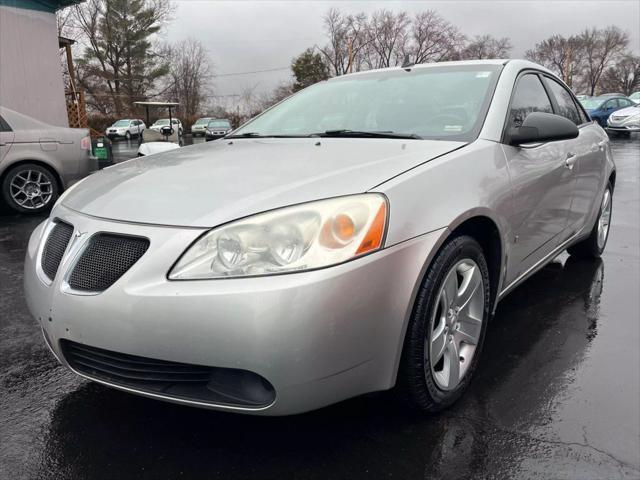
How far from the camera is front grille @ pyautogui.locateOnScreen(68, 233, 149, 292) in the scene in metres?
1.76

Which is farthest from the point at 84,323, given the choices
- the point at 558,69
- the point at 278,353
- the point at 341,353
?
the point at 558,69

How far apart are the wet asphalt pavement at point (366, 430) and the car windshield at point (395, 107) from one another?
47.4 inches

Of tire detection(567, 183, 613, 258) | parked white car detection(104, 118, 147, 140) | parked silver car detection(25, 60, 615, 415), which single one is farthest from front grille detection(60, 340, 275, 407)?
parked white car detection(104, 118, 147, 140)

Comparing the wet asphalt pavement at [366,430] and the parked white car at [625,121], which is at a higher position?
the parked white car at [625,121]

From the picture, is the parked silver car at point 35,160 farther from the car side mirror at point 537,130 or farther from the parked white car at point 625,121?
the parked white car at point 625,121

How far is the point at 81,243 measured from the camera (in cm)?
189

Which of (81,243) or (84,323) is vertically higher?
(81,243)

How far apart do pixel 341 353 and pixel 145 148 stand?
340cm

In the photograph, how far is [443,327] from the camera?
6.98ft

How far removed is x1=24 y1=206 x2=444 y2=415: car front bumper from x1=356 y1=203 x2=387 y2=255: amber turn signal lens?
0.04m

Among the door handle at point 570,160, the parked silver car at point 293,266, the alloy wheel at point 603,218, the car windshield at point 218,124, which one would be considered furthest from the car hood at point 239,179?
the car windshield at point 218,124

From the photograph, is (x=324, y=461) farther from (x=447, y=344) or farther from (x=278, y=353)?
(x=447, y=344)

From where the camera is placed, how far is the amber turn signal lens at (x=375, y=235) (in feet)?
5.68

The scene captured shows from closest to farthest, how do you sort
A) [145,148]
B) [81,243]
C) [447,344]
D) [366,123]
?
[81,243]
[447,344]
[366,123]
[145,148]
